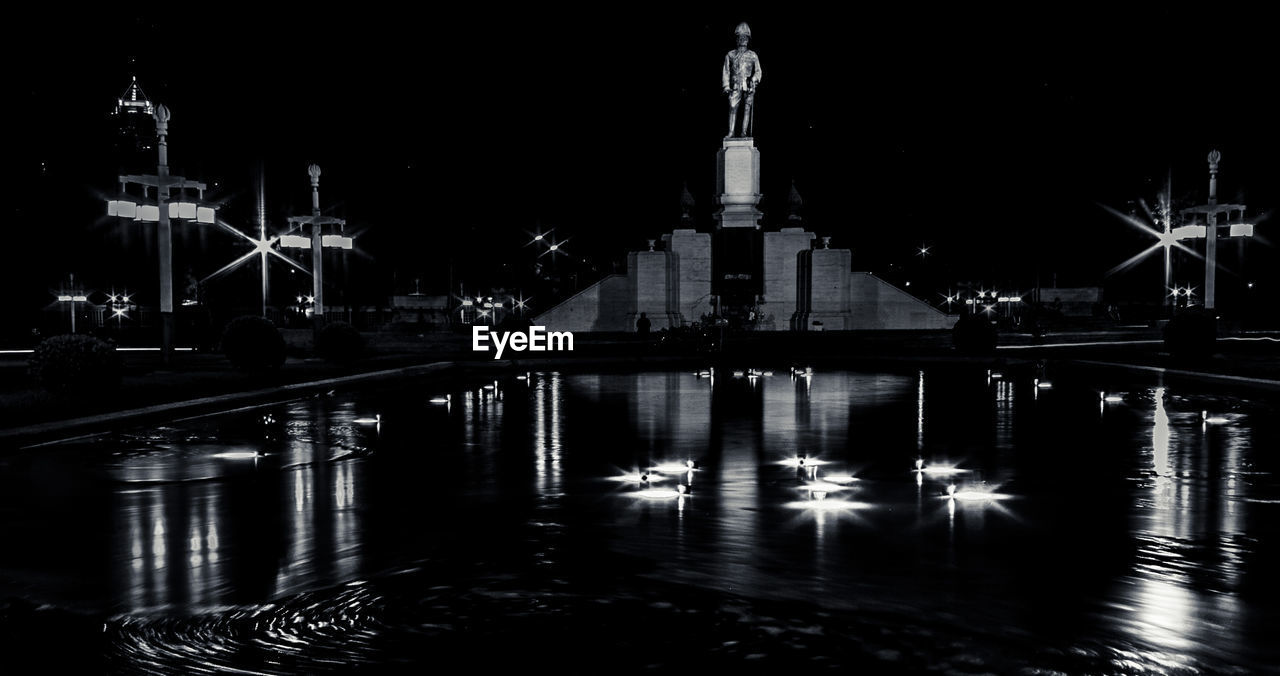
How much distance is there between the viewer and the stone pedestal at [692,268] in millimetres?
59625

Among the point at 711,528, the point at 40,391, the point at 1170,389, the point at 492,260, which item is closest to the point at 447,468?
the point at 711,528

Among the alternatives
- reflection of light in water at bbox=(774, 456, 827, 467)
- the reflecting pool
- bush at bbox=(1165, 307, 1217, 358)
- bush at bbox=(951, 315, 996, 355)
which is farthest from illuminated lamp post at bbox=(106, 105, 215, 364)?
bush at bbox=(1165, 307, 1217, 358)

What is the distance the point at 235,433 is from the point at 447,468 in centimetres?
538

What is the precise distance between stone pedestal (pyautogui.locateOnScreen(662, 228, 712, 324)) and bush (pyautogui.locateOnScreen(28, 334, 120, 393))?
41.8m

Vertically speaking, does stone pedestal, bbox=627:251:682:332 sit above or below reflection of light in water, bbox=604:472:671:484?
above

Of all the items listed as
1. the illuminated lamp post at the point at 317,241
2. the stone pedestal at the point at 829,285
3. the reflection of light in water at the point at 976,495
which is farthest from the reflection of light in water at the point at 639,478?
the stone pedestal at the point at 829,285

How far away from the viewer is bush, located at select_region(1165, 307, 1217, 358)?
3128cm

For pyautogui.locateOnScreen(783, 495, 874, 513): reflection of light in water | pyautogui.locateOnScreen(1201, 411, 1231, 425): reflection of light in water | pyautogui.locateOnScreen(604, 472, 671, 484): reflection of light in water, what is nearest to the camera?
pyautogui.locateOnScreen(783, 495, 874, 513): reflection of light in water

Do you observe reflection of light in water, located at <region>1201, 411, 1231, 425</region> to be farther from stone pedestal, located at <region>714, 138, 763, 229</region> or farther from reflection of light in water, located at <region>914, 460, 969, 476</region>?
stone pedestal, located at <region>714, 138, 763, 229</region>

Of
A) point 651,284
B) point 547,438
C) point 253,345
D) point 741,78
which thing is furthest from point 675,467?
point 741,78

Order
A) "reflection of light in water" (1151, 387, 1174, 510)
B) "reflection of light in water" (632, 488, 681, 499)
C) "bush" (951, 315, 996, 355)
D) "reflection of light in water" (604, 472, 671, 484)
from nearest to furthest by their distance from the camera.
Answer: "reflection of light in water" (1151, 387, 1174, 510), "reflection of light in water" (632, 488, 681, 499), "reflection of light in water" (604, 472, 671, 484), "bush" (951, 315, 996, 355)

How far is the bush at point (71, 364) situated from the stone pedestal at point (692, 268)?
137 feet

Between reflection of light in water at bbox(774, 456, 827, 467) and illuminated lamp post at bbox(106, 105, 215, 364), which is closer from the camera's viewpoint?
reflection of light in water at bbox(774, 456, 827, 467)

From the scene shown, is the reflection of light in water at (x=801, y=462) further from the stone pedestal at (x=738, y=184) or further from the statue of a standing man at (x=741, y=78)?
the statue of a standing man at (x=741, y=78)
